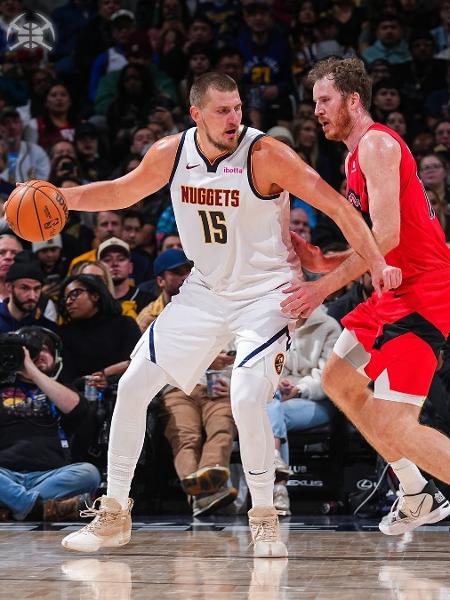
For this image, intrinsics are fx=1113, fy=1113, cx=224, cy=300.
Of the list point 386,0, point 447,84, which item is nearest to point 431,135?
point 447,84

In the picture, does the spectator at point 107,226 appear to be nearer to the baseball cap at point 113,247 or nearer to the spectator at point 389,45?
the baseball cap at point 113,247

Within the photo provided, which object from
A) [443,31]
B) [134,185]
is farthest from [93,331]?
[443,31]

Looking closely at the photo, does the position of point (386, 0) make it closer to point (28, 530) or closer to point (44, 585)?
point (28, 530)

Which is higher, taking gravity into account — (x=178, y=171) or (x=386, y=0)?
(x=386, y=0)

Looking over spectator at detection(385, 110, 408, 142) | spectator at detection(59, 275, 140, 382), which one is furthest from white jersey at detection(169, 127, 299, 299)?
spectator at detection(385, 110, 408, 142)

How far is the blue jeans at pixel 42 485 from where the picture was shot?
6.22 m

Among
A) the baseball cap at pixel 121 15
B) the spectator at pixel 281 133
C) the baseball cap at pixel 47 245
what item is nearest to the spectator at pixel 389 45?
the spectator at pixel 281 133

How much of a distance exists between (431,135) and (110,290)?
3606 mm

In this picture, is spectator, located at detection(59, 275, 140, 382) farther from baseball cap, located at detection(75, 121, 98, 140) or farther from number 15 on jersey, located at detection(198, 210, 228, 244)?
baseball cap, located at detection(75, 121, 98, 140)

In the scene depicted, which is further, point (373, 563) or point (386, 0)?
point (386, 0)

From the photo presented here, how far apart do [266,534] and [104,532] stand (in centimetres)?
69

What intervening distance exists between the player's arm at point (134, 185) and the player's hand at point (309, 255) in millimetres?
647

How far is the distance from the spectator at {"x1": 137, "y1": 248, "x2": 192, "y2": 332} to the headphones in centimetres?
77

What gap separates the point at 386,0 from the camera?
11.4 m
